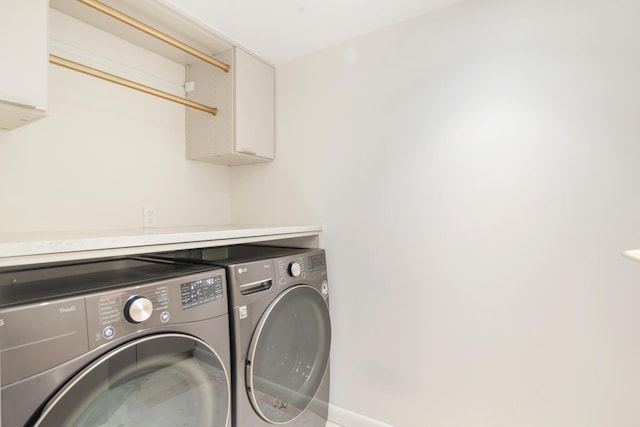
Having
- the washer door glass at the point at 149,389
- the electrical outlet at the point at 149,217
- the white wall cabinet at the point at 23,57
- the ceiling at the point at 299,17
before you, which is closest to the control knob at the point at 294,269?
the washer door glass at the point at 149,389

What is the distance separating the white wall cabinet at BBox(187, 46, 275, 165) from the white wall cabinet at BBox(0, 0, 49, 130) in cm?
84

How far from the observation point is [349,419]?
175 cm

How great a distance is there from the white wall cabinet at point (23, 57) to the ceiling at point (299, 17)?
22.1 inches

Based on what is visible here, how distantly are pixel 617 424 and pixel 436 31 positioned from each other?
1.73 m

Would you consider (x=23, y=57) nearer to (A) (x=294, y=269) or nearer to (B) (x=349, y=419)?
(A) (x=294, y=269)

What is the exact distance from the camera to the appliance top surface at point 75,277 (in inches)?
32.7

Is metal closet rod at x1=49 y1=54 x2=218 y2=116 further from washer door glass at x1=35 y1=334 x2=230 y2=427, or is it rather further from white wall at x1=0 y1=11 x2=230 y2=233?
washer door glass at x1=35 y1=334 x2=230 y2=427

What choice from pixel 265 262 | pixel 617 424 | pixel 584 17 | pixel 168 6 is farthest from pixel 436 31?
pixel 617 424

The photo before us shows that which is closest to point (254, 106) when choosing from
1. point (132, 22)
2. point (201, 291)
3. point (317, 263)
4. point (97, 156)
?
point (132, 22)

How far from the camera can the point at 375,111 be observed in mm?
1701

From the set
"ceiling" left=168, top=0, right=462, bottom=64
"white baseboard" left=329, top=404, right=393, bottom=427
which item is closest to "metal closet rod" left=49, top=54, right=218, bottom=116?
"ceiling" left=168, top=0, right=462, bottom=64

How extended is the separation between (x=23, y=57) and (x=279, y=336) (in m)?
1.30

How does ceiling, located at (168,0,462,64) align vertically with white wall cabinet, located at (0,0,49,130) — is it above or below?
above

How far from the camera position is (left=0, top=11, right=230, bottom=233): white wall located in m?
1.35
